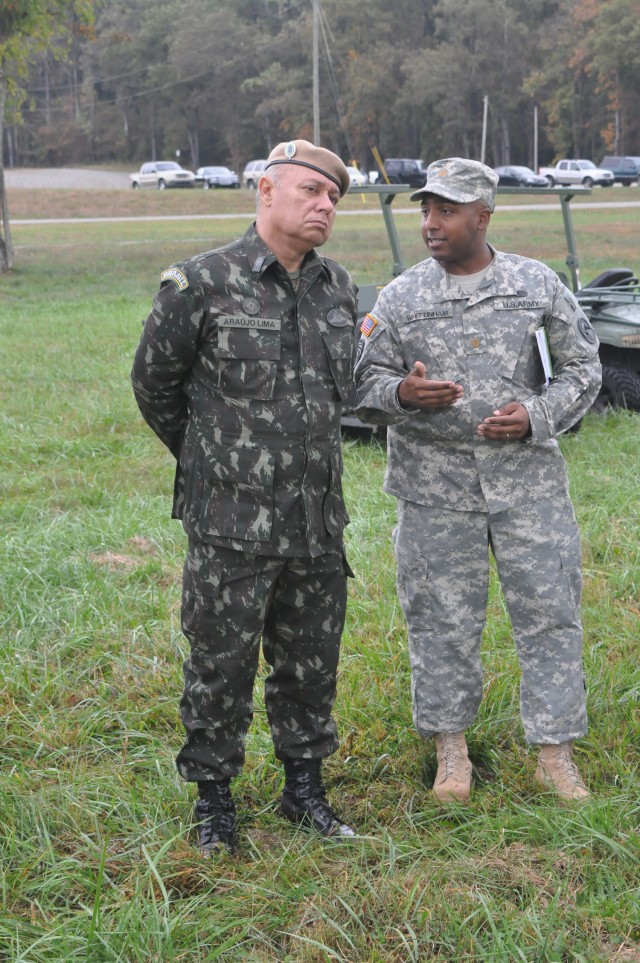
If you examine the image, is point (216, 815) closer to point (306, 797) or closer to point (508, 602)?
point (306, 797)

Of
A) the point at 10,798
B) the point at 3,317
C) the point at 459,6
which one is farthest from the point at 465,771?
the point at 459,6

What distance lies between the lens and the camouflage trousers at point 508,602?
3.13m

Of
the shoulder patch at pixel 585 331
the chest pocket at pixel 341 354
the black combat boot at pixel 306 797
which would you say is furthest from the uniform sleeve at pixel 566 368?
the black combat boot at pixel 306 797

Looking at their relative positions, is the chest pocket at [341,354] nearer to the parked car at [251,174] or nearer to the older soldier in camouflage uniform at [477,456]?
the older soldier in camouflage uniform at [477,456]

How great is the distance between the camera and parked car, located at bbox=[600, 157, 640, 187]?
151 ft

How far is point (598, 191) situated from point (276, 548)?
39.8m

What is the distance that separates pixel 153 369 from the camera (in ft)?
9.50

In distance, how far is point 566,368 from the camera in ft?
10.3

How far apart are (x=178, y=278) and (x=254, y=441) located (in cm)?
42

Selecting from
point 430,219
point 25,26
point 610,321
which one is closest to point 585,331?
point 430,219

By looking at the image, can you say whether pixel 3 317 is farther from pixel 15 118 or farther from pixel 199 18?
pixel 199 18

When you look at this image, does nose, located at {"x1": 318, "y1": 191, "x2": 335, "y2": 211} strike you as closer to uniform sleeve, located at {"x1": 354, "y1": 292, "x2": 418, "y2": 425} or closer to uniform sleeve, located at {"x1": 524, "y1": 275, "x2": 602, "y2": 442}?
uniform sleeve, located at {"x1": 354, "y1": 292, "x2": 418, "y2": 425}

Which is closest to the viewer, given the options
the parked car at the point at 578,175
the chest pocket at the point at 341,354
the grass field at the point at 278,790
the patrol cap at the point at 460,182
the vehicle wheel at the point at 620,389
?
the grass field at the point at 278,790

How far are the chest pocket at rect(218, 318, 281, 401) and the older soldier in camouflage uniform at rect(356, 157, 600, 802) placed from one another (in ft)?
1.26
